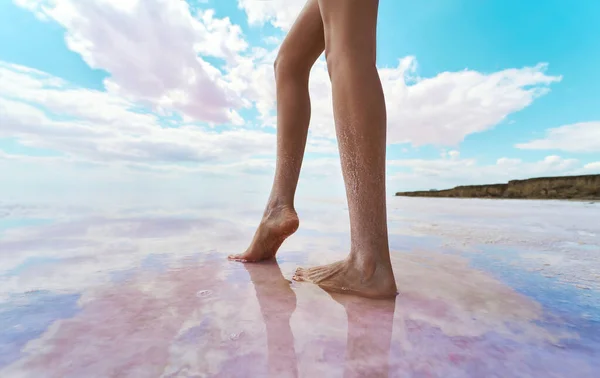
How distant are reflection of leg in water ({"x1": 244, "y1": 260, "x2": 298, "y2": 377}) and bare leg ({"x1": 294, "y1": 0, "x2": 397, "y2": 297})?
0.32ft

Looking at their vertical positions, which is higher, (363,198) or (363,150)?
(363,150)

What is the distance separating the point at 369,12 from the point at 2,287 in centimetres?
125

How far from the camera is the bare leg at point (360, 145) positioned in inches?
36.2

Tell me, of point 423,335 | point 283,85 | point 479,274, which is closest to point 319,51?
point 283,85

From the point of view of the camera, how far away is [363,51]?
1.01m

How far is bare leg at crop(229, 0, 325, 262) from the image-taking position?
1271mm

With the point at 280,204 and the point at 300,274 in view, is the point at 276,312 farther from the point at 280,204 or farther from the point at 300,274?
the point at 280,204

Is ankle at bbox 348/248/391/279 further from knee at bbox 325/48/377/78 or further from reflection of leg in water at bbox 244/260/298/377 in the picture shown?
knee at bbox 325/48/377/78

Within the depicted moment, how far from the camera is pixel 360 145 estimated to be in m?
0.96

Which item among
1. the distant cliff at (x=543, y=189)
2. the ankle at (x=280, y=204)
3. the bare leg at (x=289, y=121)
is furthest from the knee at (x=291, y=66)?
the distant cliff at (x=543, y=189)

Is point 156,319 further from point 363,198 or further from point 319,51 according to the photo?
point 319,51

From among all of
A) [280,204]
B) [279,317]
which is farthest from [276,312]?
[280,204]

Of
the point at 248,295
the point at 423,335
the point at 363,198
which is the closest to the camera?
the point at 423,335

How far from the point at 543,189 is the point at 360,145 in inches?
440
